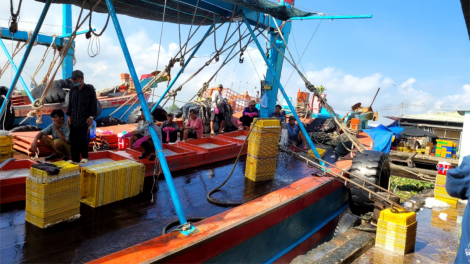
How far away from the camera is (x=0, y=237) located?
3.46 meters

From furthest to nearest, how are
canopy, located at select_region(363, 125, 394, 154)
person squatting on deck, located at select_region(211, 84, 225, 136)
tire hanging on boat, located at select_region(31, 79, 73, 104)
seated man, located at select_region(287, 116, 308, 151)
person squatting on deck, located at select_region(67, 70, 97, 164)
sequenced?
canopy, located at select_region(363, 125, 394, 154), tire hanging on boat, located at select_region(31, 79, 73, 104), person squatting on deck, located at select_region(211, 84, 225, 136), seated man, located at select_region(287, 116, 308, 151), person squatting on deck, located at select_region(67, 70, 97, 164)

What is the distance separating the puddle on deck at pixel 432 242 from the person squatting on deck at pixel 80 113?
443 centimetres

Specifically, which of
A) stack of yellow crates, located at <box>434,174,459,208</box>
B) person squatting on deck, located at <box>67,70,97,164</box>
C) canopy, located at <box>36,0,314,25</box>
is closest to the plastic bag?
canopy, located at <box>36,0,314,25</box>

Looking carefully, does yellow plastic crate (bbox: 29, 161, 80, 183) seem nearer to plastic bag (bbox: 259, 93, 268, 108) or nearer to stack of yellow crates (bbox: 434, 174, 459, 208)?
stack of yellow crates (bbox: 434, 174, 459, 208)

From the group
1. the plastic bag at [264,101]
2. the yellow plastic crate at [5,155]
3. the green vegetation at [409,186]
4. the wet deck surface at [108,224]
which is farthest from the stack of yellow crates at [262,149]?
the green vegetation at [409,186]

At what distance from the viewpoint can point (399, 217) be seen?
14.2 ft

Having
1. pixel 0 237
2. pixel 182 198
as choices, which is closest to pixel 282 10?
pixel 182 198

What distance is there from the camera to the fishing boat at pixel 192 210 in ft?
11.0

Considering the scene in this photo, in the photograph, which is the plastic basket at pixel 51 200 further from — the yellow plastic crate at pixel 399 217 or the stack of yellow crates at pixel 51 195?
the yellow plastic crate at pixel 399 217

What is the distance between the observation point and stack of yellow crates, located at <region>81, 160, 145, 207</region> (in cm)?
436

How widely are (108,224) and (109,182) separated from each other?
69 centimetres

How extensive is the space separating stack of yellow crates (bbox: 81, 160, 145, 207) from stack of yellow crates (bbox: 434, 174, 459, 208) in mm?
6224

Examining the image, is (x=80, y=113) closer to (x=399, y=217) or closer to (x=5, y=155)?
(x=5, y=155)

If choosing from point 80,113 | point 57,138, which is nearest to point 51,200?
point 80,113
